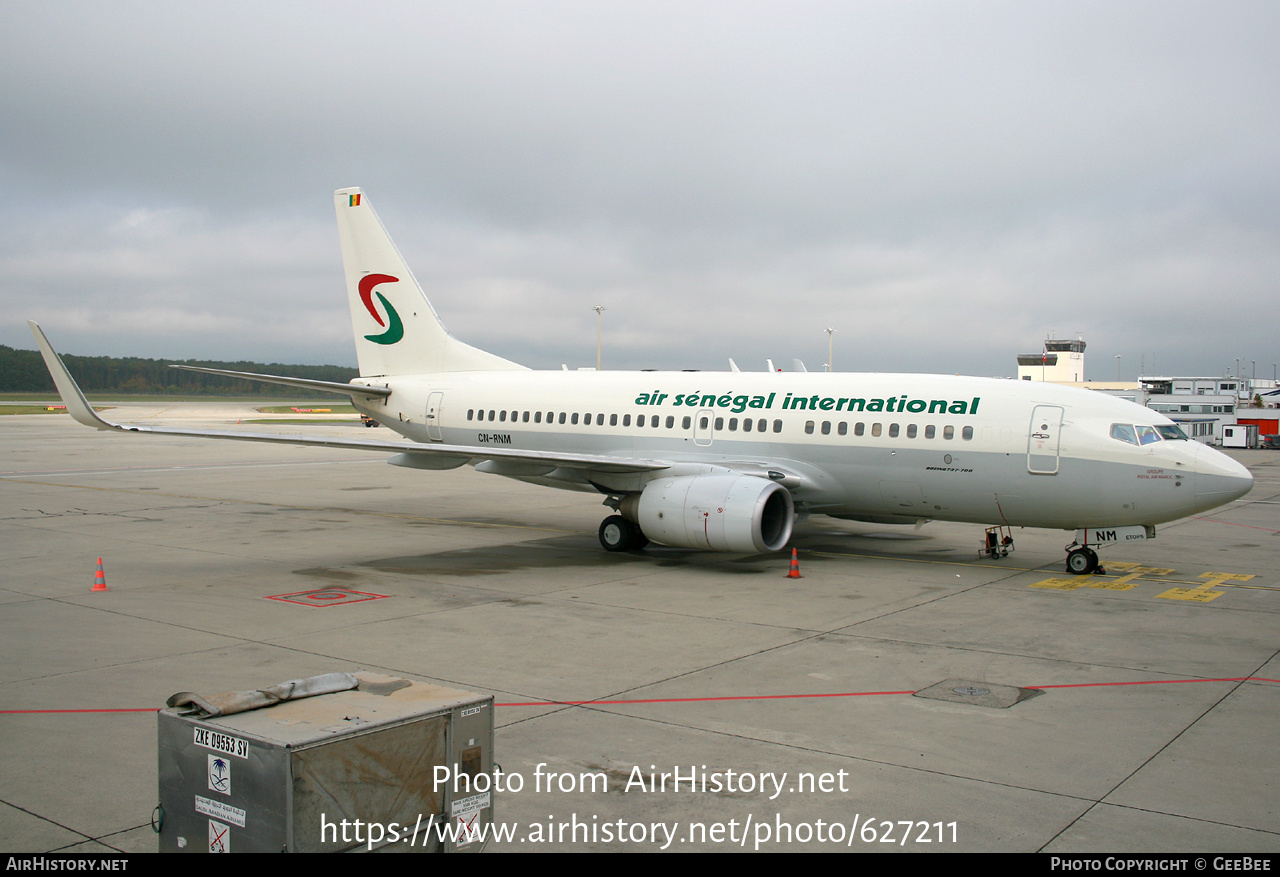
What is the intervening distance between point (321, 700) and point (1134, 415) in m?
16.1

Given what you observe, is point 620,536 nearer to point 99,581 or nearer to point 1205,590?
point 99,581

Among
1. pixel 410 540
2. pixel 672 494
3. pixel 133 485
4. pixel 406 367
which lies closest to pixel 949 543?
pixel 672 494

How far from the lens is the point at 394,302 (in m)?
26.3

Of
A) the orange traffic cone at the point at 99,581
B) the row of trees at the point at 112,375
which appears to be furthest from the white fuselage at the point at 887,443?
the row of trees at the point at 112,375

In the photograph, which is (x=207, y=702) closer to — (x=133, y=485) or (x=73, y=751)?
(x=73, y=751)

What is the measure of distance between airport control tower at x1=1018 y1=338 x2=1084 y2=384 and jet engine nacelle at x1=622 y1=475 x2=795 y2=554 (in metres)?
87.3

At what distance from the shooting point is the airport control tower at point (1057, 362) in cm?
10423

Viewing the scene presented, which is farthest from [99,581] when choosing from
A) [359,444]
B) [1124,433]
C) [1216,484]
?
[1216,484]

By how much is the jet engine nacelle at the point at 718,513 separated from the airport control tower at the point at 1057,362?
8726cm

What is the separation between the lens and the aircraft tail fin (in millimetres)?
26094

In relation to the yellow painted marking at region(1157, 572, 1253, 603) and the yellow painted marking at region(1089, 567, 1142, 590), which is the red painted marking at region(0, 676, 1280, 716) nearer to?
the yellow painted marking at region(1157, 572, 1253, 603)

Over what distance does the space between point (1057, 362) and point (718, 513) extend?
340ft

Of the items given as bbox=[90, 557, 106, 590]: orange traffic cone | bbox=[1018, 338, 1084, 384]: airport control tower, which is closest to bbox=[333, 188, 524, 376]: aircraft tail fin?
bbox=[90, 557, 106, 590]: orange traffic cone

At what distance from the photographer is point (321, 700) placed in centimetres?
590
